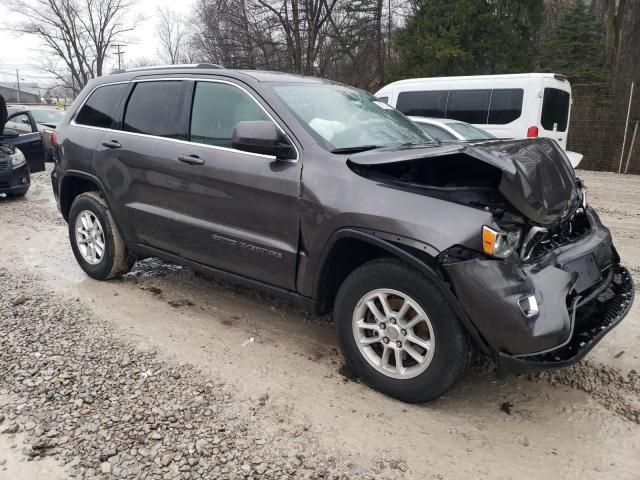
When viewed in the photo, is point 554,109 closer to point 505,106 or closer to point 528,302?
point 505,106

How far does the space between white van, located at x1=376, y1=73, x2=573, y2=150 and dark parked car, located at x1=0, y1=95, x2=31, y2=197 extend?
24.5ft

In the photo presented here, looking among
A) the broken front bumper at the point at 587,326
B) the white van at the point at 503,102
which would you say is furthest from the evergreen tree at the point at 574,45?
the broken front bumper at the point at 587,326

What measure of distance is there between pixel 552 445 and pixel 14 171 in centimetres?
940

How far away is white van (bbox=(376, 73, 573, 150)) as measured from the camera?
11375 millimetres

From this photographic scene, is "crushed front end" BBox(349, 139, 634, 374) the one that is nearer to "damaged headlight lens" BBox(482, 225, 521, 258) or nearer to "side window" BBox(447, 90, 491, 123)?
"damaged headlight lens" BBox(482, 225, 521, 258)

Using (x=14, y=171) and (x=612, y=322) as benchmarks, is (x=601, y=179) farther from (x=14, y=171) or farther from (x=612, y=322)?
(x=14, y=171)

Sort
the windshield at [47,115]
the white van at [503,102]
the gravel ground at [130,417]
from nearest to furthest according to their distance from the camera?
1. the gravel ground at [130,417]
2. the white van at [503,102]
3. the windshield at [47,115]

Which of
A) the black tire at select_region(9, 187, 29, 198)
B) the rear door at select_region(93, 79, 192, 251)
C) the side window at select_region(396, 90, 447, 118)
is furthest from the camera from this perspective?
the side window at select_region(396, 90, 447, 118)

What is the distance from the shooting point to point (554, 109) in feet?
38.6

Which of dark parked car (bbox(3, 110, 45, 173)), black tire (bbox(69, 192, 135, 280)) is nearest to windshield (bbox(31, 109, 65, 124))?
dark parked car (bbox(3, 110, 45, 173))

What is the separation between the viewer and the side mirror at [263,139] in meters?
3.16

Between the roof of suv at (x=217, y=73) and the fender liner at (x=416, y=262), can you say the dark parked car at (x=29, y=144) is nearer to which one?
the roof of suv at (x=217, y=73)

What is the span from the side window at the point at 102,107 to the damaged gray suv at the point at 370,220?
10 cm

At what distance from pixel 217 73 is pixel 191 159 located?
2.19ft
